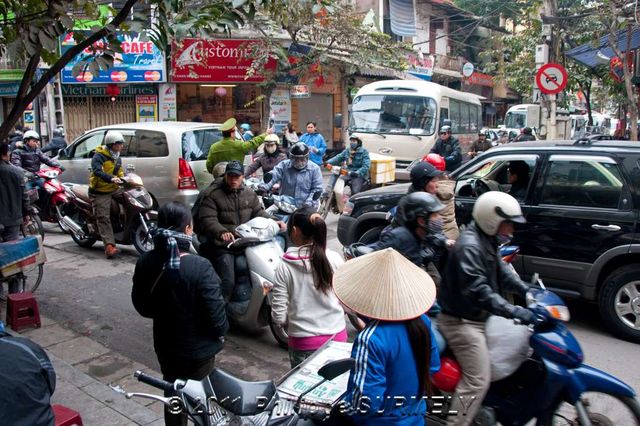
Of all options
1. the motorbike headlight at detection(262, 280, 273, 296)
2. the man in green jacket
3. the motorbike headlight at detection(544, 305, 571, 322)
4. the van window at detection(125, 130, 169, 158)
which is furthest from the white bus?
the motorbike headlight at detection(544, 305, 571, 322)

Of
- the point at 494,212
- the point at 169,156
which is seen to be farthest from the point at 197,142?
the point at 494,212

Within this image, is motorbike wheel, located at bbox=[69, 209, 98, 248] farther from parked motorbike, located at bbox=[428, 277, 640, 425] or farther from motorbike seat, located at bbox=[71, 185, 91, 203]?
parked motorbike, located at bbox=[428, 277, 640, 425]

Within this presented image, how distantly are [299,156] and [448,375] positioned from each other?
13.1 feet

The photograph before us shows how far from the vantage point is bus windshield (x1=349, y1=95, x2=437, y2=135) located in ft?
51.6

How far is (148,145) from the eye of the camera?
9703 millimetres

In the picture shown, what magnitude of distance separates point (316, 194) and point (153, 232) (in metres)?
4.06

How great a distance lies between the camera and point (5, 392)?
2.20m

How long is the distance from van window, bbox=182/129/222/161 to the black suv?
4906 mm

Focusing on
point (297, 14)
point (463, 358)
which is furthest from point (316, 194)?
point (463, 358)

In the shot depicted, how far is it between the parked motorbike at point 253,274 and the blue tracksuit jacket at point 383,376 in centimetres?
289

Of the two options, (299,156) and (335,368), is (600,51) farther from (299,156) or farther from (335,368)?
(335,368)

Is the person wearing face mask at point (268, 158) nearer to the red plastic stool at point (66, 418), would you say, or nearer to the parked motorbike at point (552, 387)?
the red plastic stool at point (66, 418)

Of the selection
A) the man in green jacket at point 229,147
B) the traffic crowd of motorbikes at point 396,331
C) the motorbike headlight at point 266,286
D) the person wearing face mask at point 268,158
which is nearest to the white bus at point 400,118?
the person wearing face mask at point 268,158

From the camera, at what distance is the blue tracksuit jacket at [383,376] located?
8.05ft
